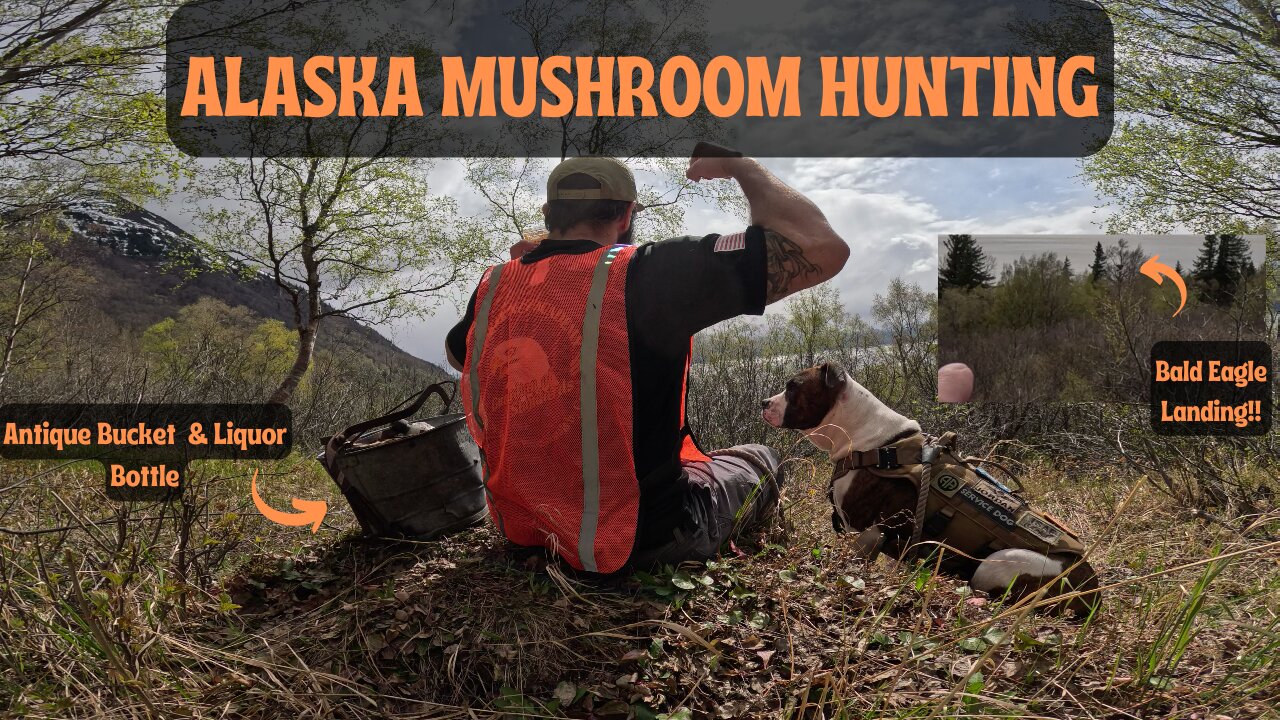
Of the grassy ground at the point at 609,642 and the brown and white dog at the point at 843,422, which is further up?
the brown and white dog at the point at 843,422

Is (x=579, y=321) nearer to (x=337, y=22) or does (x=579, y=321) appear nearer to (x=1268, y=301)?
(x=1268, y=301)

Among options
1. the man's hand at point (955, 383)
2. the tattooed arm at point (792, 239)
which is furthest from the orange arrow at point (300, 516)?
the man's hand at point (955, 383)

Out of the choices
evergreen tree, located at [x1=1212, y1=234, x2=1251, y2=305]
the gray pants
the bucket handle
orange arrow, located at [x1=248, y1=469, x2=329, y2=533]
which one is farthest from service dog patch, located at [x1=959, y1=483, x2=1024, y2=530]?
evergreen tree, located at [x1=1212, y1=234, x2=1251, y2=305]

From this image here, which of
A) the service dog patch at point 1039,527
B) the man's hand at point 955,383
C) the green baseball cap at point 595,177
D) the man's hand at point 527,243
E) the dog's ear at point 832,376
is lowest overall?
the man's hand at point 955,383

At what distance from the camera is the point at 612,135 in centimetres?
1301

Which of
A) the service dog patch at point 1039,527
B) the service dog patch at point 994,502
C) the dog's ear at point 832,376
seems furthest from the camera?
the dog's ear at point 832,376

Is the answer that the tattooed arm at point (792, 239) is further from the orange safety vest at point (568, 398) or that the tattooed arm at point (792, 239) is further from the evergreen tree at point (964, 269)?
the evergreen tree at point (964, 269)

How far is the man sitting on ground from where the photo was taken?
222 centimetres

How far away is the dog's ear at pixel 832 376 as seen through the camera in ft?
10.8

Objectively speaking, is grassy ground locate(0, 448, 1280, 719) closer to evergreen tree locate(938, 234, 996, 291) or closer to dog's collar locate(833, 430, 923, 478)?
dog's collar locate(833, 430, 923, 478)

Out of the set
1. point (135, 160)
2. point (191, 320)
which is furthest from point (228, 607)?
point (191, 320)

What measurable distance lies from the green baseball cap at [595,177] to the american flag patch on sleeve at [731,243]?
0.61m

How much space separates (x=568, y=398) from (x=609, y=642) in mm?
808

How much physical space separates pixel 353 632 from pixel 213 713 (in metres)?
0.43
